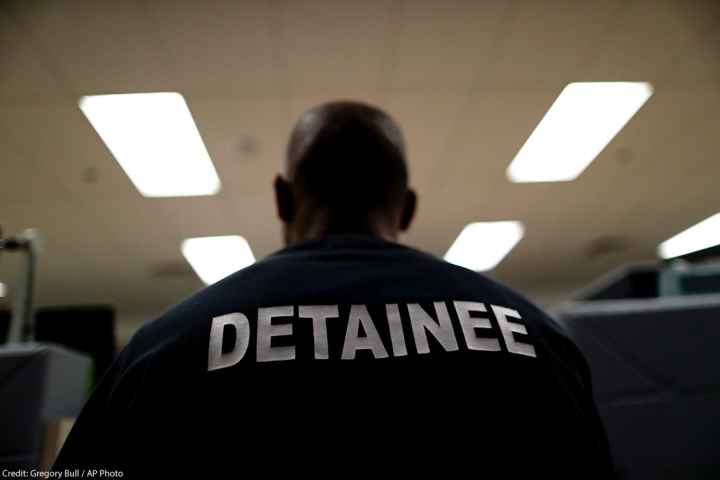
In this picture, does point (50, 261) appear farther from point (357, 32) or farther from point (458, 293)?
point (458, 293)

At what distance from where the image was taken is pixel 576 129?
10.7 ft

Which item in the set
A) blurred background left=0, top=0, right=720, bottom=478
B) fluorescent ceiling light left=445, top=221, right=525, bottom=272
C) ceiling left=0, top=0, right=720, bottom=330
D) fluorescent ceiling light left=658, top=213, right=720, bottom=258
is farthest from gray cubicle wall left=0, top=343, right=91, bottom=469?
fluorescent ceiling light left=658, top=213, right=720, bottom=258

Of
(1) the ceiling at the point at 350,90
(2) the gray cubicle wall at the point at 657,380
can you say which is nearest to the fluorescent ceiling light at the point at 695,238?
(1) the ceiling at the point at 350,90

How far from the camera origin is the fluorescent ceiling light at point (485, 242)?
16.6ft

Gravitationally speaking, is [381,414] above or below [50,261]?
below

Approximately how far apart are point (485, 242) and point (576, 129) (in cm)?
244

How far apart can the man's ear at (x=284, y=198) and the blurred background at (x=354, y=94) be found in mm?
764

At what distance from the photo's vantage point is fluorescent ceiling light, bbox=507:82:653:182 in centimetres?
292

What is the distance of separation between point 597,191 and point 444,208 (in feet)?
5.14

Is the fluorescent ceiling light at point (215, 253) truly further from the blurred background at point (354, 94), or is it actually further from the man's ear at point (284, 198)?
the man's ear at point (284, 198)

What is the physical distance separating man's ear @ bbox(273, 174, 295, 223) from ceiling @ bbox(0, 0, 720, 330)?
5.65ft

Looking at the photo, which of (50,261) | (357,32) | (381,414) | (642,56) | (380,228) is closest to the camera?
(381,414)

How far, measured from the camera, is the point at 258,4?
2.17 m

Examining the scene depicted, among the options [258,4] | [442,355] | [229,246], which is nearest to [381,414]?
[442,355]
